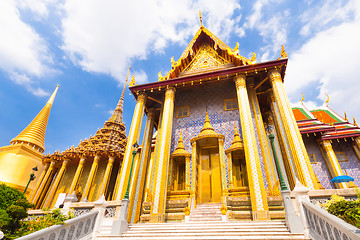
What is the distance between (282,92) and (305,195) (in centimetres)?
579

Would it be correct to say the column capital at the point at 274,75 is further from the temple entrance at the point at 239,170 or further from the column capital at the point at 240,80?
the temple entrance at the point at 239,170

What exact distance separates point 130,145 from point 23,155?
908 inches

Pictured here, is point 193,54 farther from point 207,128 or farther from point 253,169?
point 253,169

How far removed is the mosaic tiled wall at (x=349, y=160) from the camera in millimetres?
12341

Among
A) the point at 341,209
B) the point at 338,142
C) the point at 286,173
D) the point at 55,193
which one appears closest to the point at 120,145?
the point at 55,193

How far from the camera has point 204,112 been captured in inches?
476

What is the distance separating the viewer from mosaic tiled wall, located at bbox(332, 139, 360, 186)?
12341 mm

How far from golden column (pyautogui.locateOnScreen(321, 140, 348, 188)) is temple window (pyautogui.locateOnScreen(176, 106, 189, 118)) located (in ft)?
31.5

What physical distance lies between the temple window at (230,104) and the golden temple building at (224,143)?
0.06 m

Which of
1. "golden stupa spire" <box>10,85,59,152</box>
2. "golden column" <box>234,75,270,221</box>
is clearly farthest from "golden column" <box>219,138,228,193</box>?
"golden stupa spire" <box>10,85,59,152</box>

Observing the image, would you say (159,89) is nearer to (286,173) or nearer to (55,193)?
(286,173)

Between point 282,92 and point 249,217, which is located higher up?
point 282,92

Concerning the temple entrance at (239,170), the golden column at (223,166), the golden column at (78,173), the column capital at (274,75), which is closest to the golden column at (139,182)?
the golden column at (223,166)

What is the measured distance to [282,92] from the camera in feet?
31.6
